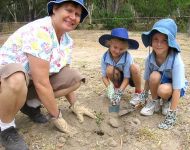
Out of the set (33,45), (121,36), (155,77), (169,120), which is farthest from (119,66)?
(33,45)

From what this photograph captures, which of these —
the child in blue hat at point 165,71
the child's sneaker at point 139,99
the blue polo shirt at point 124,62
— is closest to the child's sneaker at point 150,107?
the child in blue hat at point 165,71

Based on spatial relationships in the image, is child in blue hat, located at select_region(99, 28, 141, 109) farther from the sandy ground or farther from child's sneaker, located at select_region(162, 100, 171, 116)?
child's sneaker, located at select_region(162, 100, 171, 116)

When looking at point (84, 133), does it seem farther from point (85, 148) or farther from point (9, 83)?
point (9, 83)

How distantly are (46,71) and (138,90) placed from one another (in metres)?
1.34

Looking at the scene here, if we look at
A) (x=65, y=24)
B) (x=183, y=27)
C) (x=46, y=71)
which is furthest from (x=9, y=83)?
(x=183, y=27)

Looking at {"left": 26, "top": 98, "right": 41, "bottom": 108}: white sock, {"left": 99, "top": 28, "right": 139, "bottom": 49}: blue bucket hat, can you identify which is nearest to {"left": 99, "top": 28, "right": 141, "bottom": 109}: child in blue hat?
{"left": 99, "top": 28, "right": 139, "bottom": 49}: blue bucket hat

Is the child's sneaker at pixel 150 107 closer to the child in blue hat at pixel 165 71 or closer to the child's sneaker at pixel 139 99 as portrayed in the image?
the child in blue hat at pixel 165 71

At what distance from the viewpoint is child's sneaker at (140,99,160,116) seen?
3.25m

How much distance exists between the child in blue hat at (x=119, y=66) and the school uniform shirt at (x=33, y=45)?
34.3 inches

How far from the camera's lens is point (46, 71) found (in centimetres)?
259

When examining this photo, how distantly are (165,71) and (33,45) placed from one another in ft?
4.12

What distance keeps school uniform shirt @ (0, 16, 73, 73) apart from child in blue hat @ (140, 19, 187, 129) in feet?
3.02

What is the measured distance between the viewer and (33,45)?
102 inches

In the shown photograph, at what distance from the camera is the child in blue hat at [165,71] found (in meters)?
3.07
